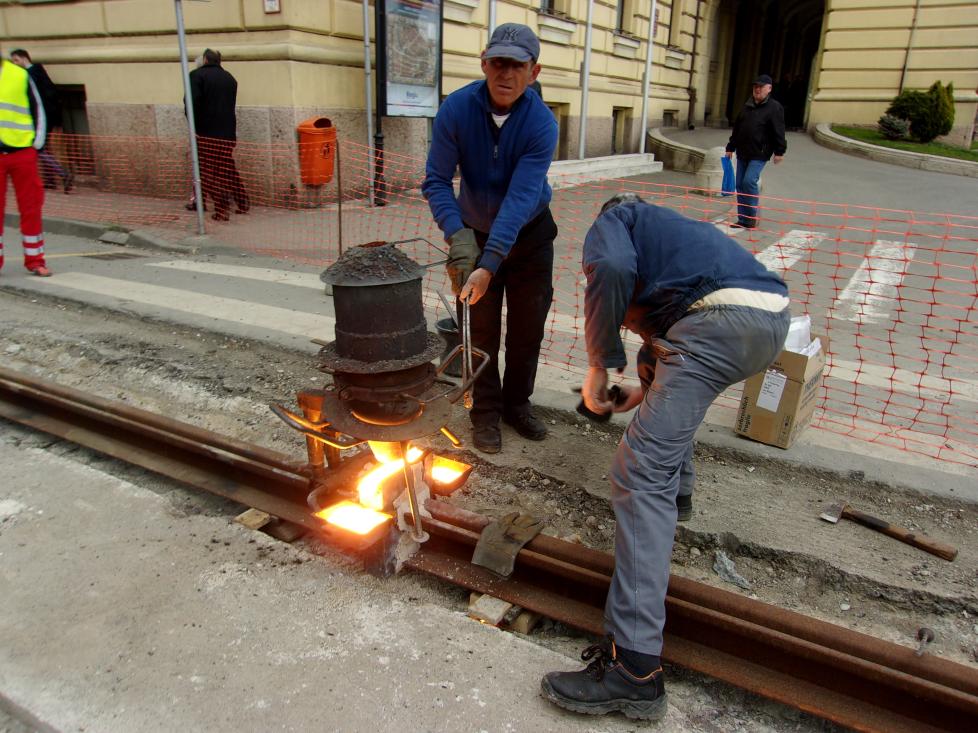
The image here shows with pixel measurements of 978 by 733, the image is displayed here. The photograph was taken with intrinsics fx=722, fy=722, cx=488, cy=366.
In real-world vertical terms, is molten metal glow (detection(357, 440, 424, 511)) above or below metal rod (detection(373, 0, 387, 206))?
below

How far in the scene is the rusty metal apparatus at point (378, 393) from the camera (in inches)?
93.9

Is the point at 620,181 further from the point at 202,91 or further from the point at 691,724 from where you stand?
the point at 691,724

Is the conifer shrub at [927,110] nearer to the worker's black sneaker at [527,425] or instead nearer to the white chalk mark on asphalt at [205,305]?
the white chalk mark on asphalt at [205,305]

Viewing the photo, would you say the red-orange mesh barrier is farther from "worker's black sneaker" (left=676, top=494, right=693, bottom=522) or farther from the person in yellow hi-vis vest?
the person in yellow hi-vis vest

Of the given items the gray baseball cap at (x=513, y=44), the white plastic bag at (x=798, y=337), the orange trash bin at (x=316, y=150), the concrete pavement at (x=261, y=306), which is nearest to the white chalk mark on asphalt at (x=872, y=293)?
the concrete pavement at (x=261, y=306)

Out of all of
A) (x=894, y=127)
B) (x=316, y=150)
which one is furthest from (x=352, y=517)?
(x=894, y=127)

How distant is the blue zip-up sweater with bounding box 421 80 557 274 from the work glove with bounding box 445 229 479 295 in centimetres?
6

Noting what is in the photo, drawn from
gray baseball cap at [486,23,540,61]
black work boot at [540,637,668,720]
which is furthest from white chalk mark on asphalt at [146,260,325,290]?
black work boot at [540,637,668,720]

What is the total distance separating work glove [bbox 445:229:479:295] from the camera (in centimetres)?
322

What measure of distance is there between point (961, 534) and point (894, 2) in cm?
2114

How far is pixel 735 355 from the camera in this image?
7.29 feet

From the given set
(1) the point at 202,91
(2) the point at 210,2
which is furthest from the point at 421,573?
(2) the point at 210,2

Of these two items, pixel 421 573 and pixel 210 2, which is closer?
pixel 421 573

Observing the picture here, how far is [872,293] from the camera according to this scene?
23.2 feet
